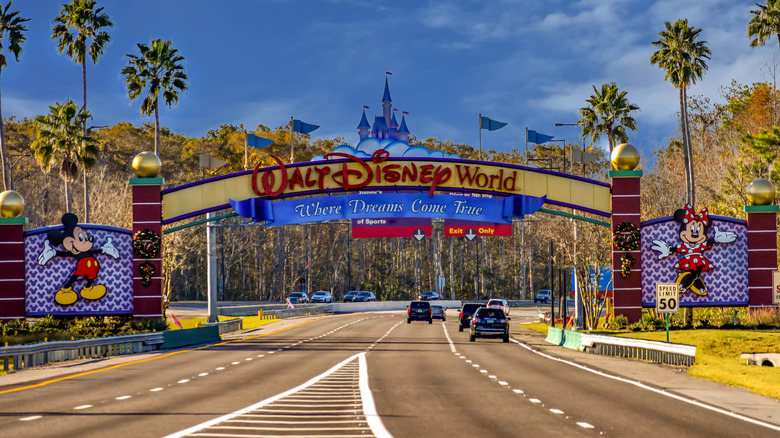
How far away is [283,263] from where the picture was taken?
380ft

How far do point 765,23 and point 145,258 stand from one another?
4008 centimetres

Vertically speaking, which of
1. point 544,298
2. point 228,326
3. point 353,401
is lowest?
point 544,298

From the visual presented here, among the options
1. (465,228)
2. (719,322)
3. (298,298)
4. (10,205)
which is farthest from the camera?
Answer: (298,298)

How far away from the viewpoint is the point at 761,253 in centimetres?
4209

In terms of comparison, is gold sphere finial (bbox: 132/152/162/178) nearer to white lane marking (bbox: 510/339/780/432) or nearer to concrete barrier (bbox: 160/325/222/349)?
concrete barrier (bbox: 160/325/222/349)

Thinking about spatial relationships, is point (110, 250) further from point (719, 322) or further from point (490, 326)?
point (719, 322)

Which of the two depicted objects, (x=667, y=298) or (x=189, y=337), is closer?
(x=667, y=298)

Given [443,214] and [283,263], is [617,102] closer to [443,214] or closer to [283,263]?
[443,214]

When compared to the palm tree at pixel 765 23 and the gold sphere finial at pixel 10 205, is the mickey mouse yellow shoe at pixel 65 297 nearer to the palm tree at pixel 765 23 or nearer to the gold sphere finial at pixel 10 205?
the gold sphere finial at pixel 10 205

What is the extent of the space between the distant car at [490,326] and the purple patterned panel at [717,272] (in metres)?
6.32

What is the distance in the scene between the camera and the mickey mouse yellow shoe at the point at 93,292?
4141 centimetres

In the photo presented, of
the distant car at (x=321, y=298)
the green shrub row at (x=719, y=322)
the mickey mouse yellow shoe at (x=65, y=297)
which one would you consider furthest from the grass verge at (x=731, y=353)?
the distant car at (x=321, y=298)

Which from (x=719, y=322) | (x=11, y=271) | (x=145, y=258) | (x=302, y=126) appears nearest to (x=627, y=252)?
(x=719, y=322)

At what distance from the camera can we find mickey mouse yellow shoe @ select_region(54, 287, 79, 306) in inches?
1623
